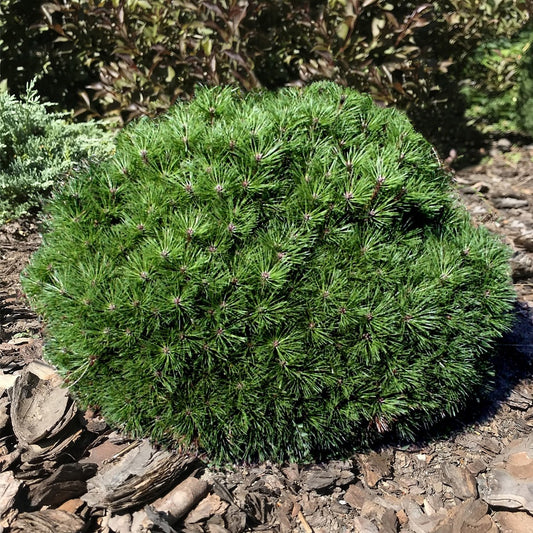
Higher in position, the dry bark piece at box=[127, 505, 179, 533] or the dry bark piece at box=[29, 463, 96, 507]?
the dry bark piece at box=[29, 463, 96, 507]

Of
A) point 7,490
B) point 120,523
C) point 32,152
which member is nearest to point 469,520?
point 120,523

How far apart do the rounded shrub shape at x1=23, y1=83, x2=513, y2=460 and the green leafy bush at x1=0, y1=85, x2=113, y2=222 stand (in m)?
1.42

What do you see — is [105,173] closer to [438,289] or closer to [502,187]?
[438,289]

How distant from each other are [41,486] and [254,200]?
4.91 ft

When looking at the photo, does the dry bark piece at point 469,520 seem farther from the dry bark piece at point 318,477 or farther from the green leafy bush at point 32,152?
the green leafy bush at point 32,152

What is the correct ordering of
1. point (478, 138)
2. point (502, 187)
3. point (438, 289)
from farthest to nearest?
1. point (478, 138)
2. point (502, 187)
3. point (438, 289)

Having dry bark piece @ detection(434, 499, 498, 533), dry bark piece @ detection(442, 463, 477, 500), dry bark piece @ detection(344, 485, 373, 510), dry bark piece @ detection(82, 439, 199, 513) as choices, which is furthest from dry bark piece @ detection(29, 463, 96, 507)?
dry bark piece @ detection(442, 463, 477, 500)

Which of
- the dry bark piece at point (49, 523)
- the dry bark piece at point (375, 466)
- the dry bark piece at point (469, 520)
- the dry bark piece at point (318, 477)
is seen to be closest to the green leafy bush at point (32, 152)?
the dry bark piece at point (49, 523)

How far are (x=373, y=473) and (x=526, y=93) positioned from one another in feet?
18.0

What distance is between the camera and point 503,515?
262 cm

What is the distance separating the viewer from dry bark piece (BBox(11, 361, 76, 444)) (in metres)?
2.64

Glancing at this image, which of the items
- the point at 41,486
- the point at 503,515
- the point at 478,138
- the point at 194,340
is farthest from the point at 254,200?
the point at 478,138

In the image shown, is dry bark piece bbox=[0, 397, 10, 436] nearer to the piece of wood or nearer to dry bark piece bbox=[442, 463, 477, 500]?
the piece of wood

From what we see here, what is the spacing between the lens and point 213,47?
484 cm
